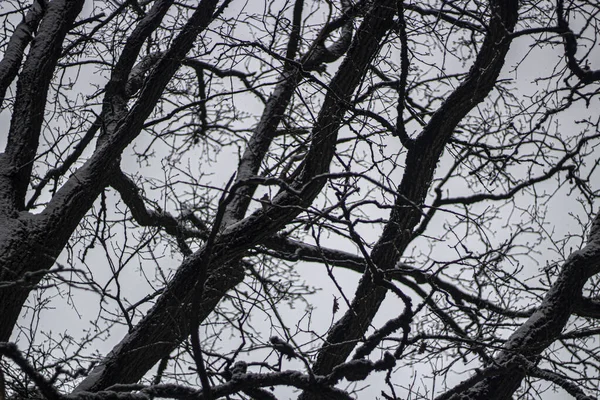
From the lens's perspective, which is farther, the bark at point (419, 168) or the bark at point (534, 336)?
the bark at point (419, 168)

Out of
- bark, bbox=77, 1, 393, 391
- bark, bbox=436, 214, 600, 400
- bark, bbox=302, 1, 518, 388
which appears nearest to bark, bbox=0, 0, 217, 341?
bark, bbox=77, 1, 393, 391

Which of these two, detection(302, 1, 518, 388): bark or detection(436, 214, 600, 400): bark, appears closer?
detection(436, 214, 600, 400): bark

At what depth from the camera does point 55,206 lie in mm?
3904

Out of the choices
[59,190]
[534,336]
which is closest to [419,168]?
[534,336]

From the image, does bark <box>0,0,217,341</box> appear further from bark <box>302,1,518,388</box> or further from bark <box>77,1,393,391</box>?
bark <box>302,1,518,388</box>

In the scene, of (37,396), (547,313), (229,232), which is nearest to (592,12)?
(547,313)

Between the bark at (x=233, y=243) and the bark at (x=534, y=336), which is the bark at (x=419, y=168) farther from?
the bark at (x=534, y=336)

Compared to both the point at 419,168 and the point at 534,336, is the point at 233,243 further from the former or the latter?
the point at 534,336

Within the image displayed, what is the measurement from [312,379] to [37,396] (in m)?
1.54

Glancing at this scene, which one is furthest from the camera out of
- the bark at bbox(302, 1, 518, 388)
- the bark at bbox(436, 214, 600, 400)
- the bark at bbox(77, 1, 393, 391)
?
the bark at bbox(302, 1, 518, 388)

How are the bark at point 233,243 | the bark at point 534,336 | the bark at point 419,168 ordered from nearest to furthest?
1. the bark at point 534,336
2. the bark at point 233,243
3. the bark at point 419,168

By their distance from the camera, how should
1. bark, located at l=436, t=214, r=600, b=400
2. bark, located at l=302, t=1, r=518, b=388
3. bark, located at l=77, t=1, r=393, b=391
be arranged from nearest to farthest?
bark, located at l=436, t=214, r=600, b=400, bark, located at l=77, t=1, r=393, b=391, bark, located at l=302, t=1, r=518, b=388

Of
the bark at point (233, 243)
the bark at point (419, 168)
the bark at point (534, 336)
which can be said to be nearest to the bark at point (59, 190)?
the bark at point (233, 243)

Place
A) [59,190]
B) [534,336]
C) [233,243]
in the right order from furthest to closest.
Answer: [59,190]
[233,243]
[534,336]
